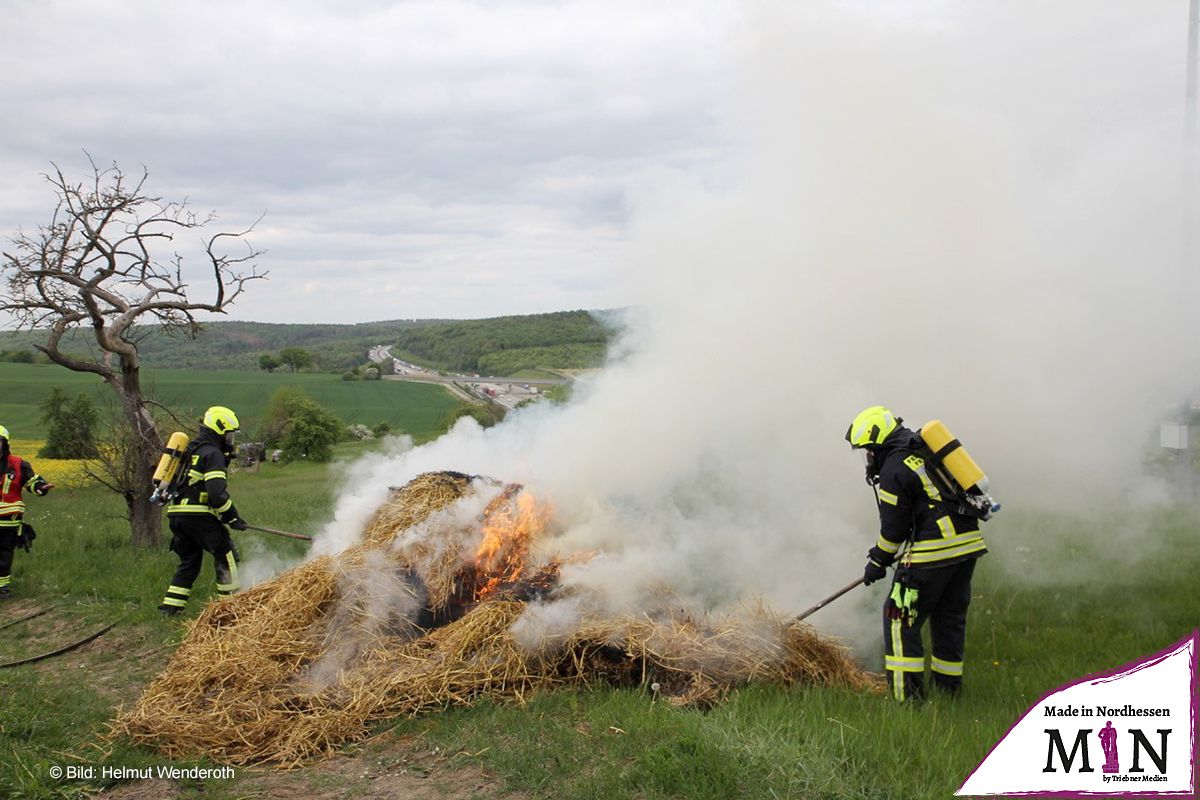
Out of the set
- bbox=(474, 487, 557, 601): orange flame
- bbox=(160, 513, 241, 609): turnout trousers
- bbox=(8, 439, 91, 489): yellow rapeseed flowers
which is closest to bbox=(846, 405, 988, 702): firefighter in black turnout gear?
bbox=(474, 487, 557, 601): orange flame

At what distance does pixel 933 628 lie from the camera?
609 centimetres

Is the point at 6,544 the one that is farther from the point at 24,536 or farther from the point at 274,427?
the point at 274,427

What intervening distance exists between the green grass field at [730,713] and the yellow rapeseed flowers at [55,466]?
1189 cm

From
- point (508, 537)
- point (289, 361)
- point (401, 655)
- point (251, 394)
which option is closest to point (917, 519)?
point (508, 537)

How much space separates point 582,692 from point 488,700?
69cm

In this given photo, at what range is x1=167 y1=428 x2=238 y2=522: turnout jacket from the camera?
28.3 feet

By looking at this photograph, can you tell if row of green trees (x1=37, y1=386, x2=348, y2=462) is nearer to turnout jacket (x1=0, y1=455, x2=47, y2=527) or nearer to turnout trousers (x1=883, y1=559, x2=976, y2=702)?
turnout jacket (x1=0, y1=455, x2=47, y2=527)

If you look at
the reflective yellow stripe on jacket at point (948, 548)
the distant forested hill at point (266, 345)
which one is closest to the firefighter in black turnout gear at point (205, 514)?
the reflective yellow stripe on jacket at point (948, 548)

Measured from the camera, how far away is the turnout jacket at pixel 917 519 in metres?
5.89

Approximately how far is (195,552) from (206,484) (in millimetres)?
838

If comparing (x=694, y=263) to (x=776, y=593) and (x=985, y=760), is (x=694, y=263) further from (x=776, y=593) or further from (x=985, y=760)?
(x=985, y=760)


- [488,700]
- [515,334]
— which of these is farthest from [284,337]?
[488,700]

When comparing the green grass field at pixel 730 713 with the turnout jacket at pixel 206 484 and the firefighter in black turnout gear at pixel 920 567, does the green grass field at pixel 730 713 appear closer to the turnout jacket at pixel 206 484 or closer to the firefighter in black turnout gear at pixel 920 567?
the firefighter in black turnout gear at pixel 920 567

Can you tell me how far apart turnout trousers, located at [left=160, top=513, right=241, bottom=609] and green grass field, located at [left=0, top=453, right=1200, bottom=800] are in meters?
0.30
